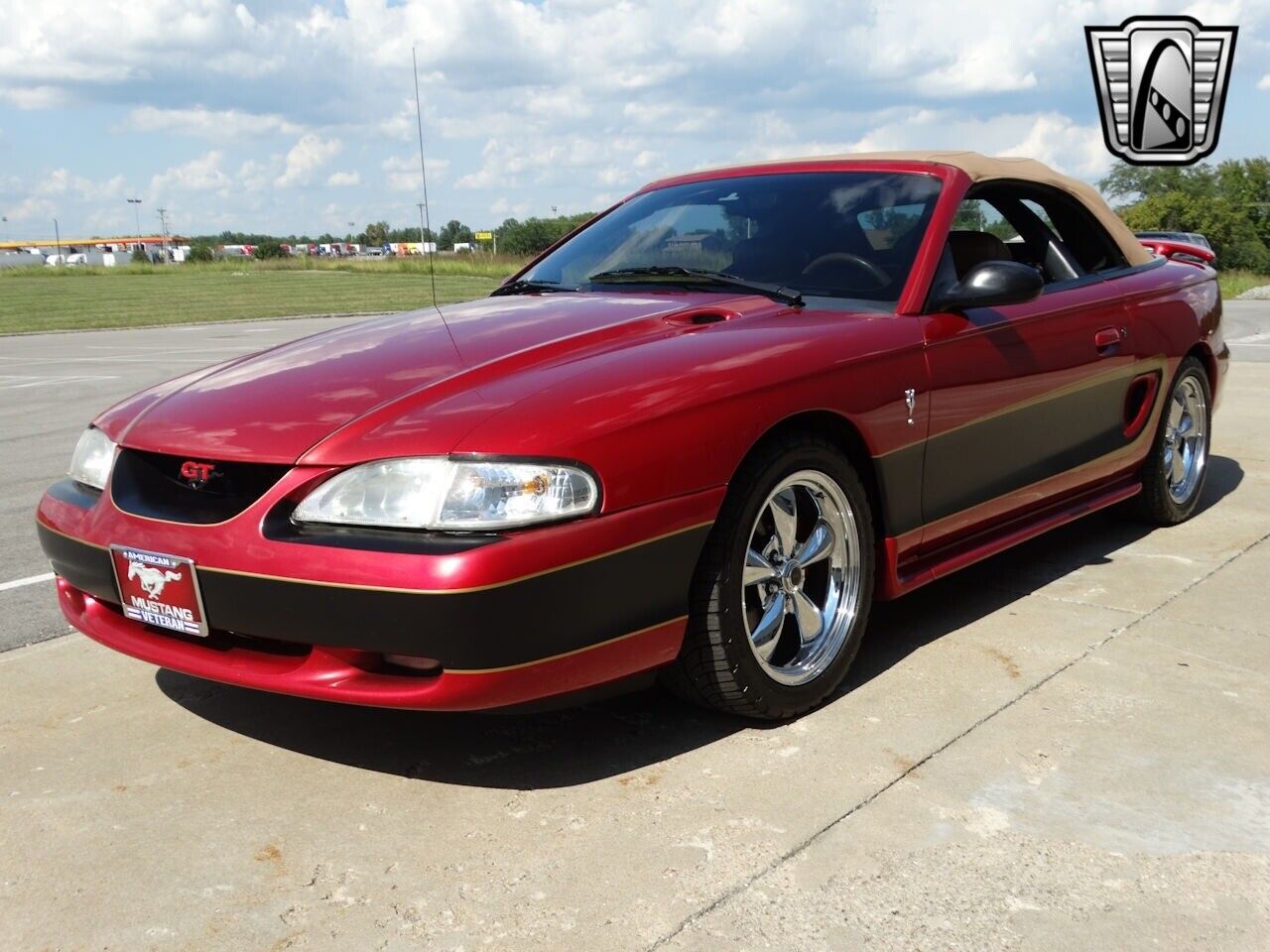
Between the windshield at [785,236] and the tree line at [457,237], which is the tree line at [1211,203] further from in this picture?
the windshield at [785,236]

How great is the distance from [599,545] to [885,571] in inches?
44.8

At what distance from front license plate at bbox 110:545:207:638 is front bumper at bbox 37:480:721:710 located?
0.09 feet

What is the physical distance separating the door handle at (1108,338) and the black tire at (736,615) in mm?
1576

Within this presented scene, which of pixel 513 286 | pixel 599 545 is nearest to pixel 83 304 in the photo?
pixel 513 286

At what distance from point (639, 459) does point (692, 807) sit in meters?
0.76

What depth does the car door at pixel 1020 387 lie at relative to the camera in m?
3.64

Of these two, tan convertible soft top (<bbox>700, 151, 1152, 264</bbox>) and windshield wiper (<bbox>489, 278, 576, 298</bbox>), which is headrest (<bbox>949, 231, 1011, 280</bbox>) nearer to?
tan convertible soft top (<bbox>700, 151, 1152, 264</bbox>)

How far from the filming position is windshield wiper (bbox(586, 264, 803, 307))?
3.65m

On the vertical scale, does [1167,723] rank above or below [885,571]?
below

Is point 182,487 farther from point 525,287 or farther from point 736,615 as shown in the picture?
point 525,287

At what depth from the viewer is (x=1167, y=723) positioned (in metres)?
3.17

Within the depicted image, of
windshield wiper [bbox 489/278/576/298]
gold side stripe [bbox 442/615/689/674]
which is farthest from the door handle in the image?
gold side stripe [bbox 442/615/689/674]

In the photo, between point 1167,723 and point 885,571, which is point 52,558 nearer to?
point 885,571

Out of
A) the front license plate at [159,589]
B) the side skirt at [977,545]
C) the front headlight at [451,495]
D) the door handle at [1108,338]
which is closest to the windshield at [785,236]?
the side skirt at [977,545]
